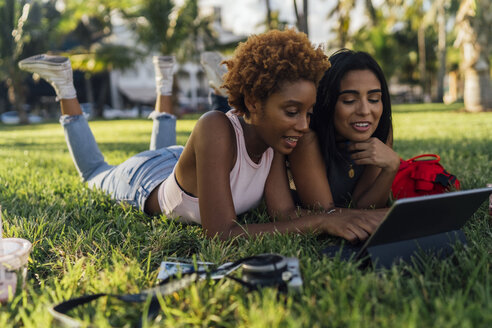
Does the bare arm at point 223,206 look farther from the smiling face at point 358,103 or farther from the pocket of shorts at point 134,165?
the pocket of shorts at point 134,165

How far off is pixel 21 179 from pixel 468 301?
383 cm

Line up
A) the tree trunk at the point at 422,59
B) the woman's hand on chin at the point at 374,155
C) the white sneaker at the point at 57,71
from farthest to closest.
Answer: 1. the tree trunk at the point at 422,59
2. the white sneaker at the point at 57,71
3. the woman's hand on chin at the point at 374,155

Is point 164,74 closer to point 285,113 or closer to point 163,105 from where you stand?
point 163,105

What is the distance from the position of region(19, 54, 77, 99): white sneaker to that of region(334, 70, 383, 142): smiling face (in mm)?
2473

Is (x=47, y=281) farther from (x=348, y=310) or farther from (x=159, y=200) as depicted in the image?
(x=348, y=310)

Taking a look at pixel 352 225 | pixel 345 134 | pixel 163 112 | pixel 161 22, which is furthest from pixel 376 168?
pixel 161 22

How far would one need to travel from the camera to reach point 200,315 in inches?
57.2

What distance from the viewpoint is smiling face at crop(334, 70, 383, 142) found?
257 centimetres

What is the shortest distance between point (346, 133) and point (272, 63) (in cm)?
91

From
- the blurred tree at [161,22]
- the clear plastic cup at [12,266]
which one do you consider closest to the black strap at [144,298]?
the clear plastic cup at [12,266]

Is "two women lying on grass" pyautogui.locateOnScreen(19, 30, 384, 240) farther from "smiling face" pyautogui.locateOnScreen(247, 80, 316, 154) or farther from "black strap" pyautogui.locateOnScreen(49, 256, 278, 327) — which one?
"black strap" pyautogui.locateOnScreen(49, 256, 278, 327)

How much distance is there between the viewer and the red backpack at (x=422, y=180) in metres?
2.95

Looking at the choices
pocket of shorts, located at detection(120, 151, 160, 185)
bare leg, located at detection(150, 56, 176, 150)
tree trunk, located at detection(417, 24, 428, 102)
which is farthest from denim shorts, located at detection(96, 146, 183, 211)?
tree trunk, located at detection(417, 24, 428, 102)

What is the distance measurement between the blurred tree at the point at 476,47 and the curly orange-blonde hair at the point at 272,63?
11728mm
